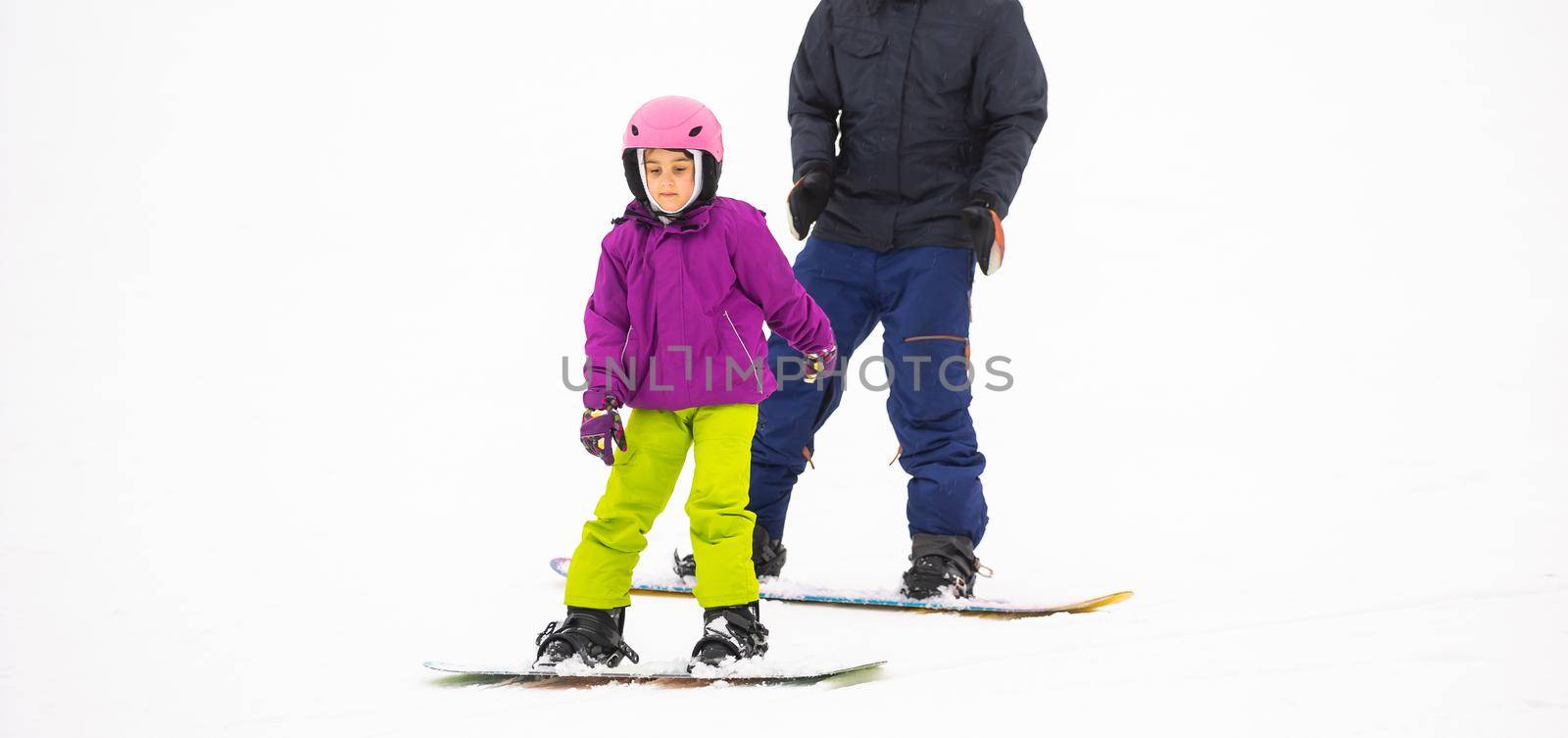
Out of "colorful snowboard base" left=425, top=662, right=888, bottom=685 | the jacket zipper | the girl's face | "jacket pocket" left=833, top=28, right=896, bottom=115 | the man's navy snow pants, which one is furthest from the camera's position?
"jacket pocket" left=833, top=28, right=896, bottom=115

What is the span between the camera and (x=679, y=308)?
409 centimetres

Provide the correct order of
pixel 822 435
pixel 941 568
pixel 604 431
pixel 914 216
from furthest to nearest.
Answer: pixel 822 435 → pixel 914 216 → pixel 941 568 → pixel 604 431

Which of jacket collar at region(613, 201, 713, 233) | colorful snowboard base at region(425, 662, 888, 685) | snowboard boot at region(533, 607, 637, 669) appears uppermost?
jacket collar at region(613, 201, 713, 233)

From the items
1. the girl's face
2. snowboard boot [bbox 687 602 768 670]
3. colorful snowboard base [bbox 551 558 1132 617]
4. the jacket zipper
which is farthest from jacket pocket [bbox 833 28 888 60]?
snowboard boot [bbox 687 602 768 670]

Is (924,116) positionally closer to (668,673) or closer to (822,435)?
(668,673)

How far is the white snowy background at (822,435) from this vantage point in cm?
407

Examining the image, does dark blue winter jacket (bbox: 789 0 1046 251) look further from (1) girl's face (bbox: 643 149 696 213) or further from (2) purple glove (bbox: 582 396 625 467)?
(2) purple glove (bbox: 582 396 625 467)

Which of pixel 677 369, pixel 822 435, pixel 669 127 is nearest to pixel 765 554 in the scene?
pixel 677 369

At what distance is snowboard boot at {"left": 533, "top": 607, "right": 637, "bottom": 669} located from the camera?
13.6ft

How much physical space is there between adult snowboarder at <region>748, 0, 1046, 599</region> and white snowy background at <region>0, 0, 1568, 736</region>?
52 cm

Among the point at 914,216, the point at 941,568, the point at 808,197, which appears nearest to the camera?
the point at 941,568

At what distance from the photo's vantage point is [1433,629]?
3947 millimetres

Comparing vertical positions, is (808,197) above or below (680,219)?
above

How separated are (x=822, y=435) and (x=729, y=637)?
476cm
